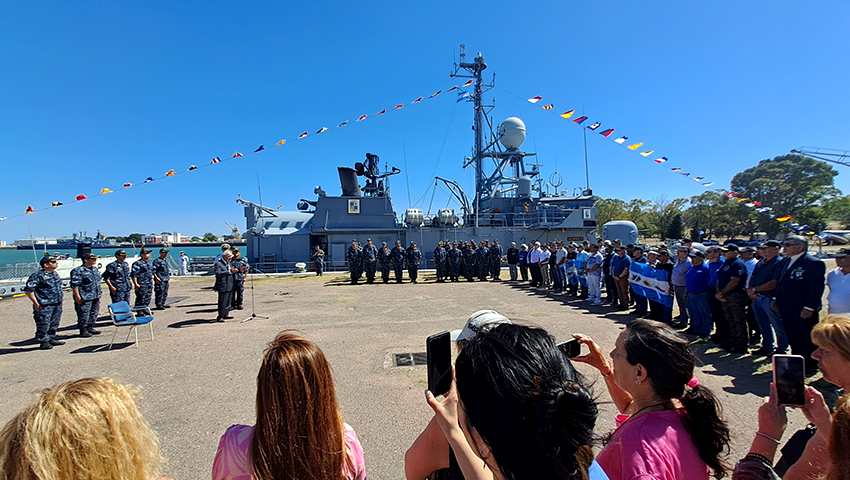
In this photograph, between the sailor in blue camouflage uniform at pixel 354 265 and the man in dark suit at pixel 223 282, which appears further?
the sailor in blue camouflage uniform at pixel 354 265

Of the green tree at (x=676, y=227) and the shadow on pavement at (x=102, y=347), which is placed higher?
the green tree at (x=676, y=227)

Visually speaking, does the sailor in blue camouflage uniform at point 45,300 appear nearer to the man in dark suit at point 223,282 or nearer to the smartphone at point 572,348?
the man in dark suit at point 223,282

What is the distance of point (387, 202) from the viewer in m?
22.9

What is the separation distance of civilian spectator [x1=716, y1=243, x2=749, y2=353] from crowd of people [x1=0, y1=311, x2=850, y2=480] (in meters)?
5.01

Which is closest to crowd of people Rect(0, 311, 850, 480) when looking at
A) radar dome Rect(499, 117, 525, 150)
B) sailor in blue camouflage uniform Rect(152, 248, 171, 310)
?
sailor in blue camouflage uniform Rect(152, 248, 171, 310)

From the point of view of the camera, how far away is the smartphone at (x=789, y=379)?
152cm

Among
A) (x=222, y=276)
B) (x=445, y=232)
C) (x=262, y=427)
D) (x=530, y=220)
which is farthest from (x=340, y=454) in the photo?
(x=530, y=220)

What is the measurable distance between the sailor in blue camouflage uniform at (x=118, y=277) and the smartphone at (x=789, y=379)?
10985 mm

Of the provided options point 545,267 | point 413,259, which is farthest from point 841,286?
point 413,259

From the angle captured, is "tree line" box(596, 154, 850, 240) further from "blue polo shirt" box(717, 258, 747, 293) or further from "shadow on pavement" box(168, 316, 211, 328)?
"shadow on pavement" box(168, 316, 211, 328)

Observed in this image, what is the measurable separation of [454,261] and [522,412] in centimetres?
1574

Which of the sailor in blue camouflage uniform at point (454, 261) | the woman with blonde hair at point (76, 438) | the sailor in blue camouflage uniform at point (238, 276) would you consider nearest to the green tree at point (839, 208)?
the sailor in blue camouflage uniform at point (454, 261)

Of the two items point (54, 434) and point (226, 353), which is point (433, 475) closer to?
point (54, 434)

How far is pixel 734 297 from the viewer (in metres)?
5.99
